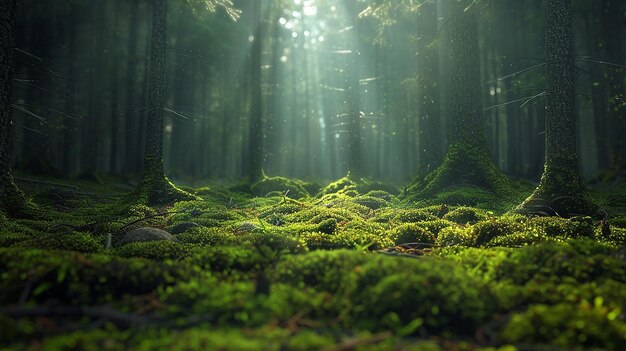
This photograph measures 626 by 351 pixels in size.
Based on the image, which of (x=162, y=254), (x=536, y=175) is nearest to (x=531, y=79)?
(x=536, y=175)

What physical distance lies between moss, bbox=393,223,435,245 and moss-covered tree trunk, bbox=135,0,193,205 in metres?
7.14

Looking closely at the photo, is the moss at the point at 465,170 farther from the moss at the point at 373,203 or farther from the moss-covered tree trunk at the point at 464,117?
the moss at the point at 373,203

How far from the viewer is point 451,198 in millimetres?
8750

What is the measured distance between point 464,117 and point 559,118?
3.20m

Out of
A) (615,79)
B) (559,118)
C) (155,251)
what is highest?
(615,79)

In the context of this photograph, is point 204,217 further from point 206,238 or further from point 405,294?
point 405,294

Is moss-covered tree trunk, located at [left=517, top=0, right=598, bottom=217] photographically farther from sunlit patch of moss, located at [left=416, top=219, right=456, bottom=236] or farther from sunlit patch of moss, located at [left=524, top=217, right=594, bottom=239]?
sunlit patch of moss, located at [left=416, top=219, right=456, bottom=236]

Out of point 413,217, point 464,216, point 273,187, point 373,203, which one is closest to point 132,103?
point 273,187

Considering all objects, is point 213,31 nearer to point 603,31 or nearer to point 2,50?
point 2,50

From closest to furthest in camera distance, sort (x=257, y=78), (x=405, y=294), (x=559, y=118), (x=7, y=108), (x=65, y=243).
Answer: (x=405, y=294)
(x=65, y=243)
(x=559, y=118)
(x=7, y=108)
(x=257, y=78)

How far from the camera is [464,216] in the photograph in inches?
261

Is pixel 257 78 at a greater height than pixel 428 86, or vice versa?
pixel 257 78

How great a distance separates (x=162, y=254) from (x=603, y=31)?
2306 centimetres

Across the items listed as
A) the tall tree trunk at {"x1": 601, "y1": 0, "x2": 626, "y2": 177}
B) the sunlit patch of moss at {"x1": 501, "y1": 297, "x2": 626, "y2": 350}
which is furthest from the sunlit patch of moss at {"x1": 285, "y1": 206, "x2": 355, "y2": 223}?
the tall tree trunk at {"x1": 601, "y1": 0, "x2": 626, "y2": 177}
